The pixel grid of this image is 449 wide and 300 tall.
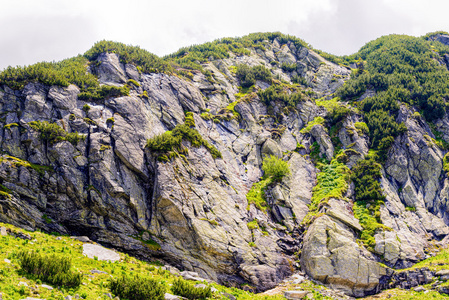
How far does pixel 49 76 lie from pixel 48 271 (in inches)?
1004

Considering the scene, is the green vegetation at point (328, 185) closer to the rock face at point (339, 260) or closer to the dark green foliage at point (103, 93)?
the rock face at point (339, 260)

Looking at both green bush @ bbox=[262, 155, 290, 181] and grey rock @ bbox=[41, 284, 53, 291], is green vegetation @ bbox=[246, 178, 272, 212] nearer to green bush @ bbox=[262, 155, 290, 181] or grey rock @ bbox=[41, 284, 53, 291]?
green bush @ bbox=[262, 155, 290, 181]

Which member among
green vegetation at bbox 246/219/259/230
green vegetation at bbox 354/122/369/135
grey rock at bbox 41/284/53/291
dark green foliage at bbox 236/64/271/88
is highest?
dark green foliage at bbox 236/64/271/88

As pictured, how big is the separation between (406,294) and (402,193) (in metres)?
16.2

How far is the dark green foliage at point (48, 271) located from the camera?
1414cm

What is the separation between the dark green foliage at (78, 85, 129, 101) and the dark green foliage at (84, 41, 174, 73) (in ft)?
27.8

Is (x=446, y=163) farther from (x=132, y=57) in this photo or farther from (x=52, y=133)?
(x=52, y=133)

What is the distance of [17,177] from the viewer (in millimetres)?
23312

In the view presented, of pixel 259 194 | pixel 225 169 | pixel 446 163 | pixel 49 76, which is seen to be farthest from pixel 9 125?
pixel 446 163

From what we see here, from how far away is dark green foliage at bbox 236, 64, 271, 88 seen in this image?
5722 centimetres

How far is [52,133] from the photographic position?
2697cm

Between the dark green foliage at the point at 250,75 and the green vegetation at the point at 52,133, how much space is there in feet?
123

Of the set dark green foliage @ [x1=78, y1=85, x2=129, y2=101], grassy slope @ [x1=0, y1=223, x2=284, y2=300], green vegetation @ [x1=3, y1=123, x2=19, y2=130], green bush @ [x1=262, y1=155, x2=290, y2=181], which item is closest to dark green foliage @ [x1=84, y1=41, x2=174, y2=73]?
dark green foliage @ [x1=78, y1=85, x2=129, y2=101]

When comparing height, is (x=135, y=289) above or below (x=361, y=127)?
below
